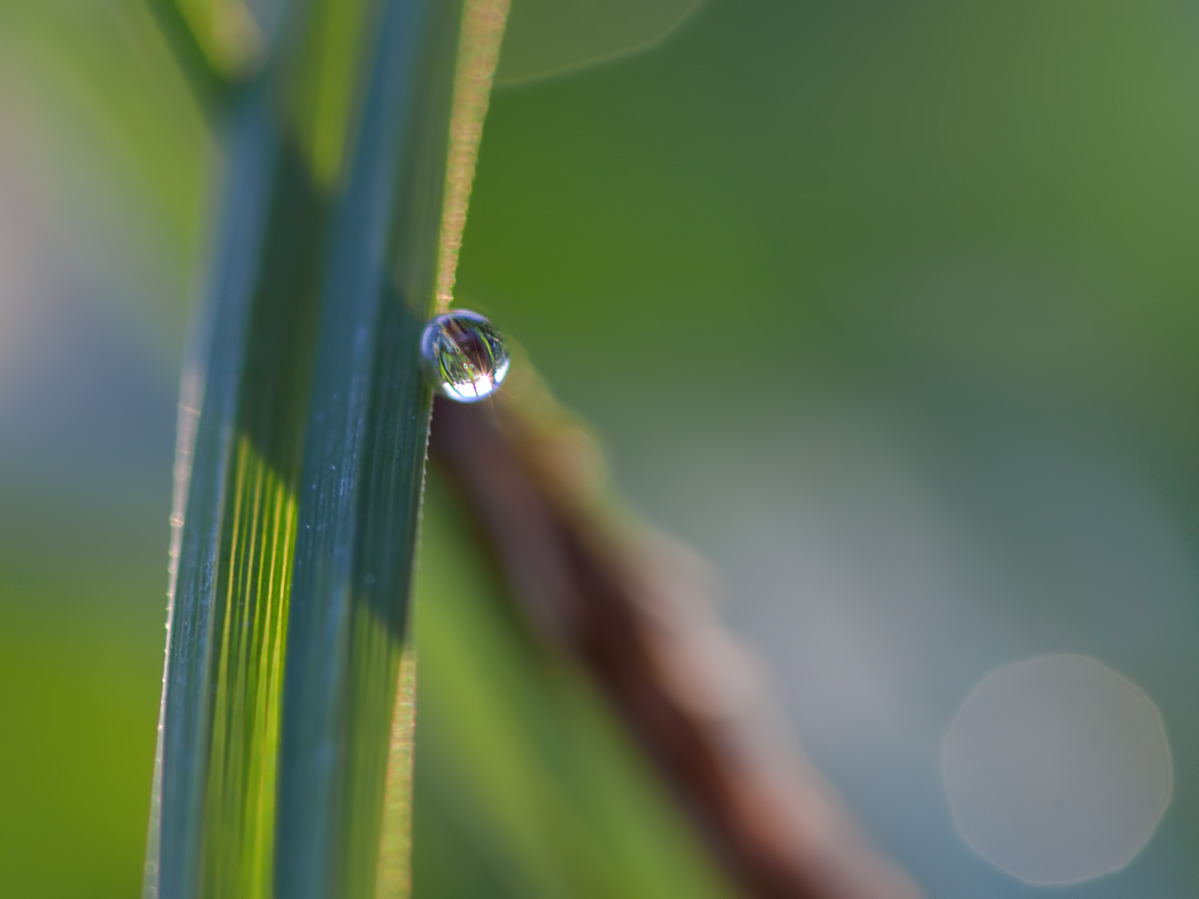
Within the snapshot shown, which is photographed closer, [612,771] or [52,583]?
[612,771]

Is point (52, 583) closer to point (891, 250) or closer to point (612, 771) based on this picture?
point (612, 771)

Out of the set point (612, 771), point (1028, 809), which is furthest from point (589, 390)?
point (1028, 809)

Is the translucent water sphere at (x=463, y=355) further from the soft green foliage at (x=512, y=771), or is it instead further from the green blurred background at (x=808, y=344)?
the green blurred background at (x=808, y=344)

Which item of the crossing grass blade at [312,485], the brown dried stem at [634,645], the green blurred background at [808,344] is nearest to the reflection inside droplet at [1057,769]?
the green blurred background at [808,344]

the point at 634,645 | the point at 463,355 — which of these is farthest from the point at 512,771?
the point at 463,355

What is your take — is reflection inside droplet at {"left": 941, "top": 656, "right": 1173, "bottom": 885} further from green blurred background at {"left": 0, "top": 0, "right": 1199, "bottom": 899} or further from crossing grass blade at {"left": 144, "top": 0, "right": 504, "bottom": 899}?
crossing grass blade at {"left": 144, "top": 0, "right": 504, "bottom": 899}

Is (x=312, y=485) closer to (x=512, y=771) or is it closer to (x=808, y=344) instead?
(x=512, y=771)
